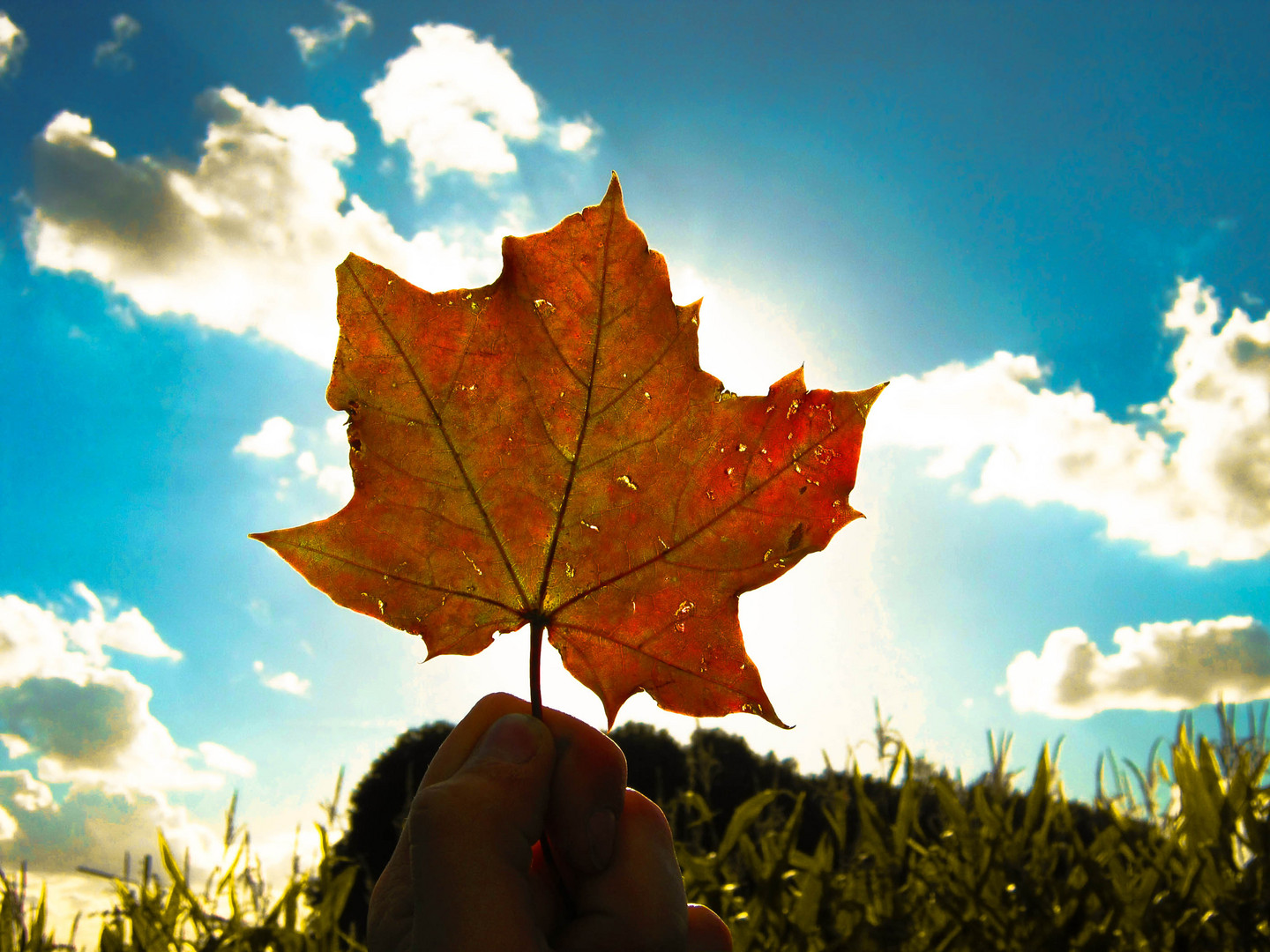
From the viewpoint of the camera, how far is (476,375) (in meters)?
0.96

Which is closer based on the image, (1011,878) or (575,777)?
(575,777)

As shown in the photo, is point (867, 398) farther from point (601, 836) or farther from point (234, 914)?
point (234, 914)

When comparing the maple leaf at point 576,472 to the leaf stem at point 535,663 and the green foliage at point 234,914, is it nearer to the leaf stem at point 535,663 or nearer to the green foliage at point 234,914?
the leaf stem at point 535,663

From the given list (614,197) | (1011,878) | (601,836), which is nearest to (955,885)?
(1011,878)

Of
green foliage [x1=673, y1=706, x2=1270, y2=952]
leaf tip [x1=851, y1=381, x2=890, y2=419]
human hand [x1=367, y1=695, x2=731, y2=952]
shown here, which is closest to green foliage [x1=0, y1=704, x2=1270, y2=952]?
green foliage [x1=673, y1=706, x2=1270, y2=952]

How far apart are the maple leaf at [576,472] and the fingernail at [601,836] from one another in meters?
0.17

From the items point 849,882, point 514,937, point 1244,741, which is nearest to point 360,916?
point 849,882

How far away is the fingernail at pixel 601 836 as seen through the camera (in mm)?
1083

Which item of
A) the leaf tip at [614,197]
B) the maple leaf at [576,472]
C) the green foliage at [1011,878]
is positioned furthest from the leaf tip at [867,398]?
the green foliage at [1011,878]

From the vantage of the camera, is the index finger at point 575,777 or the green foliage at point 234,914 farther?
the green foliage at point 234,914

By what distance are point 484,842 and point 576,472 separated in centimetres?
46

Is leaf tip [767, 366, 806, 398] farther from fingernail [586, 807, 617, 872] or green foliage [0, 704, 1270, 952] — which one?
green foliage [0, 704, 1270, 952]

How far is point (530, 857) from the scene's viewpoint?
0.99 m

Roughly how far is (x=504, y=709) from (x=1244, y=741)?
Answer: 2.81m
